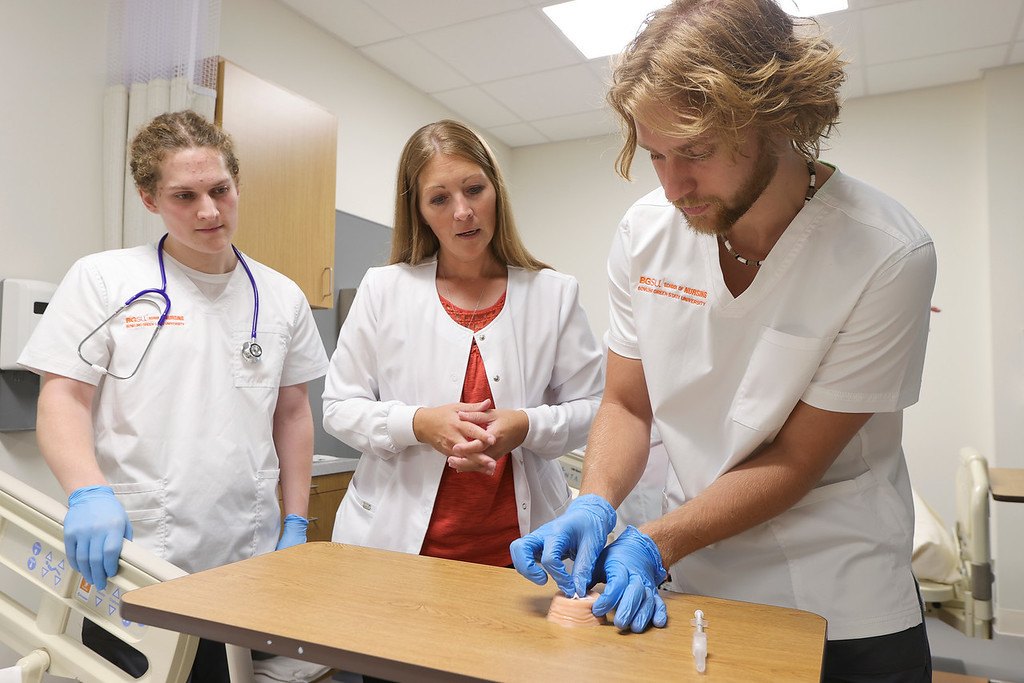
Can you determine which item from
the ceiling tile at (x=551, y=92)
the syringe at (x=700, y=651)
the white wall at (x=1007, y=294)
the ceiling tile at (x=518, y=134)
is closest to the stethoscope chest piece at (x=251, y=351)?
the syringe at (x=700, y=651)

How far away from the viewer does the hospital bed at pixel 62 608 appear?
109cm

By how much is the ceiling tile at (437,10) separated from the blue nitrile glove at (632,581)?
3.06 metres

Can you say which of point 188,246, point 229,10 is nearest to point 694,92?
point 188,246

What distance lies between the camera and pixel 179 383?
149cm

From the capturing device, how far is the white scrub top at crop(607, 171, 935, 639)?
105 centimetres

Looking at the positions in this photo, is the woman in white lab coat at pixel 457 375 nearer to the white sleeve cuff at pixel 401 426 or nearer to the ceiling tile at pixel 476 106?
the white sleeve cuff at pixel 401 426

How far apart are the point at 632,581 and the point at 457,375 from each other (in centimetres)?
68

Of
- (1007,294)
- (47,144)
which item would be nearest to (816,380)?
(47,144)

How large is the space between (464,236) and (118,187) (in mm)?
1637

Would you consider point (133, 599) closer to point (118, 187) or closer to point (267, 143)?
point (118, 187)

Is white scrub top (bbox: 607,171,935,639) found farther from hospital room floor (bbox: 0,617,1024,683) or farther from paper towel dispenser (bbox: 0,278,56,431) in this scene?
hospital room floor (bbox: 0,617,1024,683)

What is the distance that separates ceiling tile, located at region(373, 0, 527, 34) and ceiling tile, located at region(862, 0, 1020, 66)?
1.72m

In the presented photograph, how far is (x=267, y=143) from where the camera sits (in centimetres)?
296

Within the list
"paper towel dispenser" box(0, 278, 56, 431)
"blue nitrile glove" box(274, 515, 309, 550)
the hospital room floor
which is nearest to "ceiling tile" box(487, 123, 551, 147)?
"paper towel dispenser" box(0, 278, 56, 431)
